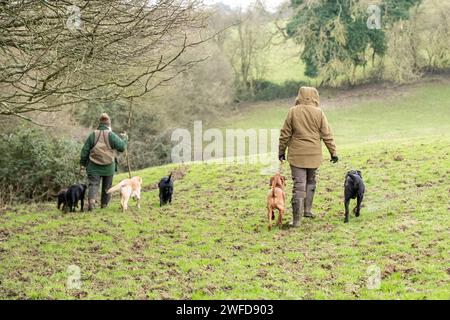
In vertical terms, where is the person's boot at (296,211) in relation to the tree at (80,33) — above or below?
below

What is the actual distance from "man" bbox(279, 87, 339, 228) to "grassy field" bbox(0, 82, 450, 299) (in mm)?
682

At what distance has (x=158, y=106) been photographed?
1152 inches

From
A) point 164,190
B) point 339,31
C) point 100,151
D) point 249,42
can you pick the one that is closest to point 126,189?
point 100,151

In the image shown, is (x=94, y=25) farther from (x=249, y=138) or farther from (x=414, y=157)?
(x=249, y=138)

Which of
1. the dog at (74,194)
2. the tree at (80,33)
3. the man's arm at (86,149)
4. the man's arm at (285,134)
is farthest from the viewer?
the dog at (74,194)

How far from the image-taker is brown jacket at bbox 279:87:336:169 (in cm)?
962

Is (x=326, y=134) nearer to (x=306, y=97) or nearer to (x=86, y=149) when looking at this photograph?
(x=306, y=97)

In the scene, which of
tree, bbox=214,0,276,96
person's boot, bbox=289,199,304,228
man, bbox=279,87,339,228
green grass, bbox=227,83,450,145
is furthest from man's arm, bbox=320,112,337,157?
tree, bbox=214,0,276,96

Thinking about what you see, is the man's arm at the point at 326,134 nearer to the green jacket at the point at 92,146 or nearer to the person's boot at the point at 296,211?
the person's boot at the point at 296,211

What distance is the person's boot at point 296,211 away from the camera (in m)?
9.57

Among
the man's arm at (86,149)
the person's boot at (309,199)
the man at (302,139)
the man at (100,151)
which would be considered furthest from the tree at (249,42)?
the man at (302,139)

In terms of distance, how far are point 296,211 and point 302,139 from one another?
4.41 feet

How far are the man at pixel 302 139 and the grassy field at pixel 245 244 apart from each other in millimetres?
682

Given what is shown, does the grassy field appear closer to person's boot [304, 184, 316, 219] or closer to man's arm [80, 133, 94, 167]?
person's boot [304, 184, 316, 219]
